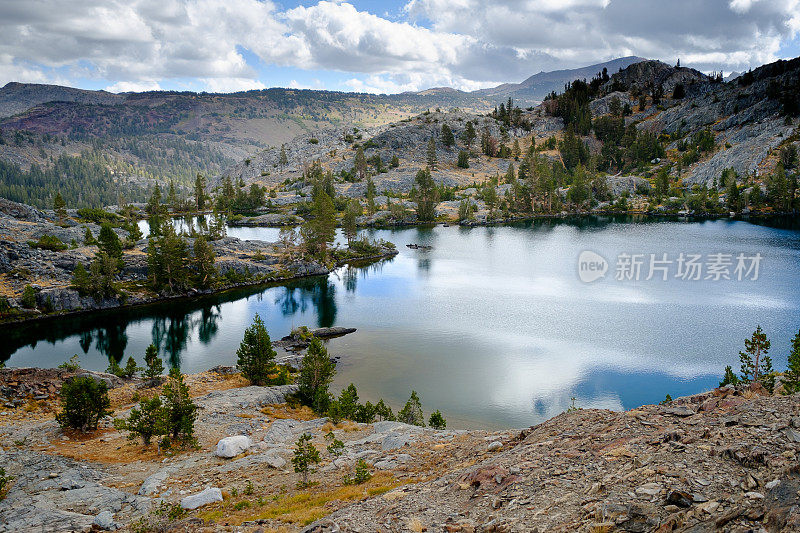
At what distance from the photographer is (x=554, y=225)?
5448 inches

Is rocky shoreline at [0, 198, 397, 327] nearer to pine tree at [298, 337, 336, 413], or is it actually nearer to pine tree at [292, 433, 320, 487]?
pine tree at [298, 337, 336, 413]

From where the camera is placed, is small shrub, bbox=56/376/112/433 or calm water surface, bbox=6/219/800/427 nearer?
small shrub, bbox=56/376/112/433

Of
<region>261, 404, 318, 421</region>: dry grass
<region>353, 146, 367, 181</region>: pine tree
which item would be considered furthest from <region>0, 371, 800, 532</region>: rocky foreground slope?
<region>353, 146, 367, 181</region>: pine tree

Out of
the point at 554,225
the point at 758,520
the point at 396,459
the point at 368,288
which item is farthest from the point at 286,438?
the point at 554,225

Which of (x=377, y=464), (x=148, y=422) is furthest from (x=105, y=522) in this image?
(x=377, y=464)

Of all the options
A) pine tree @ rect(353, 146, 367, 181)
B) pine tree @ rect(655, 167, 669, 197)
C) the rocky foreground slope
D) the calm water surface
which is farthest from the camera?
pine tree @ rect(353, 146, 367, 181)

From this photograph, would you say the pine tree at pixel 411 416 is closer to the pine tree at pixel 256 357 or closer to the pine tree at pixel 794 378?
the pine tree at pixel 256 357

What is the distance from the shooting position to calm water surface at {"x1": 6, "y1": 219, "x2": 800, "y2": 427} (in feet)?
143

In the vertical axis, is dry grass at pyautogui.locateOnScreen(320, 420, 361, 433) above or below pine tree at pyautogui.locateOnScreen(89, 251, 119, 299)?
below

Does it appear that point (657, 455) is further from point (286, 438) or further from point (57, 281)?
point (57, 281)

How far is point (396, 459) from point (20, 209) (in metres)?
120

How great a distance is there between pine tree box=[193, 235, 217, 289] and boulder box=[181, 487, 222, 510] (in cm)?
6529

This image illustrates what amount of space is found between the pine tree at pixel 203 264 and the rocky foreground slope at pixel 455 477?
165 ft

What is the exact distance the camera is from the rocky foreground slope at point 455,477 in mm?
11047
